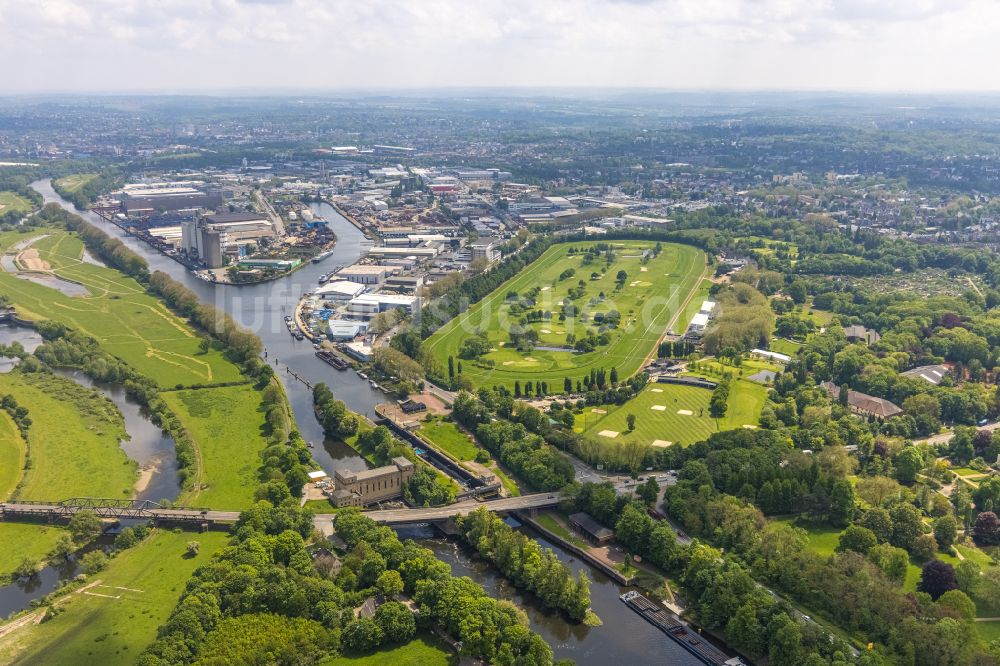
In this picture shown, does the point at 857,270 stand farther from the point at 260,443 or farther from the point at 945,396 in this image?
the point at 260,443

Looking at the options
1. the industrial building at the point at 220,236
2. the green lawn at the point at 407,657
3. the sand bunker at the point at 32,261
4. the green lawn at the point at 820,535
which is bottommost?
the green lawn at the point at 407,657

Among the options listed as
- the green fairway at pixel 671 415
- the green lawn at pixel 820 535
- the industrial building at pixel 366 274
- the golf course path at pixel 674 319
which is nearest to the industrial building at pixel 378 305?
the industrial building at pixel 366 274

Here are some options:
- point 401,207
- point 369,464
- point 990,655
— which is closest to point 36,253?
point 401,207

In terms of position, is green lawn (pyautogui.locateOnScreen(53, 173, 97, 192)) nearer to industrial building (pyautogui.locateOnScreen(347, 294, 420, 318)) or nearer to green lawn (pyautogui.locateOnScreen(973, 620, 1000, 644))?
industrial building (pyautogui.locateOnScreen(347, 294, 420, 318))

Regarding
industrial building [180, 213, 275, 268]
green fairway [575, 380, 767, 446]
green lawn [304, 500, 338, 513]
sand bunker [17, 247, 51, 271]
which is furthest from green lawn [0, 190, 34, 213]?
green fairway [575, 380, 767, 446]

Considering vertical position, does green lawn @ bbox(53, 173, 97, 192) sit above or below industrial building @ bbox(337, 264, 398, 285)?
above

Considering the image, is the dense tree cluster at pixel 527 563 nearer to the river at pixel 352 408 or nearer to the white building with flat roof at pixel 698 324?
the river at pixel 352 408
